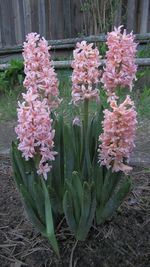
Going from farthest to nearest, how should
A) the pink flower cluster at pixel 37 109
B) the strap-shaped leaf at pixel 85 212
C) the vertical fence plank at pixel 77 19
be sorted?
the vertical fence plank at pixel 77 19 → the strap-shaped leaf at pixel 85 212 → the pink flower cluster at pixel 37 109

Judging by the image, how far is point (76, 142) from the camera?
2.09 metres

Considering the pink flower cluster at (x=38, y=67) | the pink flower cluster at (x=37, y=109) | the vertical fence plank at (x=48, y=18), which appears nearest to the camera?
the pink flower cluster at (x=37, y=109)

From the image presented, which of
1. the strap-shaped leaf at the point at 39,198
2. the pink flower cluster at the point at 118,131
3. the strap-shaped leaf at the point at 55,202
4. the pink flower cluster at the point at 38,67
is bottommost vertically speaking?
the strap-shaped leaf at the point at 55,202

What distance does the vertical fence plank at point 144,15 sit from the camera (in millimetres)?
6931

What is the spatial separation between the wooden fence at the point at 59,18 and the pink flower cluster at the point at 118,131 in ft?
17.3

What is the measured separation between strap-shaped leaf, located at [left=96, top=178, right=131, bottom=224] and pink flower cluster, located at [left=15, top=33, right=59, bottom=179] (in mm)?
371

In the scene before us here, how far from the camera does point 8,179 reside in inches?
112

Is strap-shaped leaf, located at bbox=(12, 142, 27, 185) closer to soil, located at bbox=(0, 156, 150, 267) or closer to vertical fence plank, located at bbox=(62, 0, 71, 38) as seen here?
soil, located at bbox=(0, 156, 150, 267)

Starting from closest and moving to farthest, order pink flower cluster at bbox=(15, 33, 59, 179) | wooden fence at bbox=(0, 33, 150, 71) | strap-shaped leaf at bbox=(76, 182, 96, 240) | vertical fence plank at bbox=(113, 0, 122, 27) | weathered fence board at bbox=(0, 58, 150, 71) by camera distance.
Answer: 1. pink flower cluster at bbox=(15, 33, 59, 179)
2. strap-shaped leaf at bbox=(76, 182, 96, 240)
3. weathered fence board at bbox=(0, 58, 150, 71)
4. wooden fence at bbox=(0, 33, 150, 71)
5. vertical fence plank at bbox=(113, 0, 122, 27)

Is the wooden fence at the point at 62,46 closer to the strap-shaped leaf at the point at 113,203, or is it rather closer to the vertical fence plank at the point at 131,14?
the vertical fence plank at the point at 131,14

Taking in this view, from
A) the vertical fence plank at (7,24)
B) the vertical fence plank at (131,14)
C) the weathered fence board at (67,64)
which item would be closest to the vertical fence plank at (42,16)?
the vertical fence plank at (7,24)

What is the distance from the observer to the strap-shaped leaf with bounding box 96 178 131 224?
1.87m

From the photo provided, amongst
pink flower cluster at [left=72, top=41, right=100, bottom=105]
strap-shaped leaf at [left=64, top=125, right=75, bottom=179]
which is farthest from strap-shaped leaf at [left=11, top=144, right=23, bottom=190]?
pink flower cluster at [left=72, top=41, right=100, bottom=105]

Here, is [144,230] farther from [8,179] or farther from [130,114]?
[8,179]
